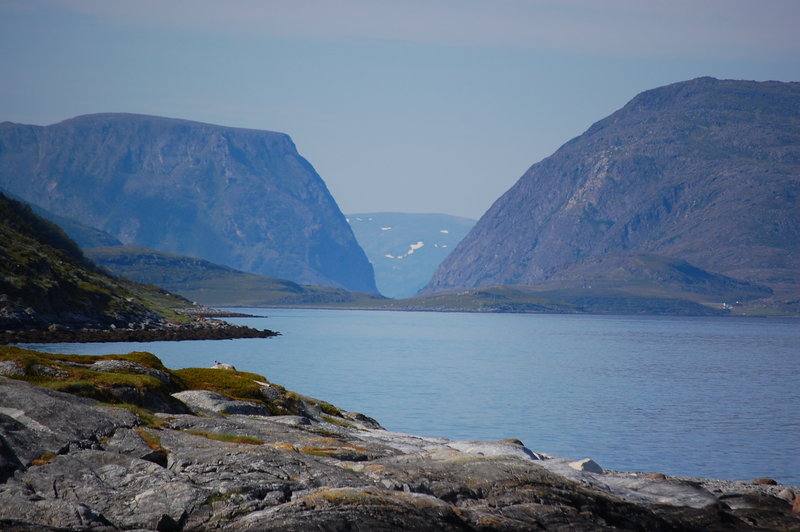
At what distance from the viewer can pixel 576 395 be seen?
101188mm

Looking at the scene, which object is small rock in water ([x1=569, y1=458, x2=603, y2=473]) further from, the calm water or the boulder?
the calm water

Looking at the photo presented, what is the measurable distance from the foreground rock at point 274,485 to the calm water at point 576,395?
2182cm

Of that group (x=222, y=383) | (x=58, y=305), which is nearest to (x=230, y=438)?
(x=222, y=383)

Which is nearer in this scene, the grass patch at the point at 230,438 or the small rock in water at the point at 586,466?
the grass patch at the point at 230,438

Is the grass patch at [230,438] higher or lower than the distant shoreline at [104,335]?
higher

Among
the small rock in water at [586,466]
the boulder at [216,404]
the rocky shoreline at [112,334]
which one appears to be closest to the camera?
the small rock in water at [586,466]

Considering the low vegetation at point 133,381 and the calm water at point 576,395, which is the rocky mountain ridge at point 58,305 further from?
the low vegetation at point 133,381

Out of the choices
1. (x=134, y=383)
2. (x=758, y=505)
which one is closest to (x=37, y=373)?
(x=134, y=383)

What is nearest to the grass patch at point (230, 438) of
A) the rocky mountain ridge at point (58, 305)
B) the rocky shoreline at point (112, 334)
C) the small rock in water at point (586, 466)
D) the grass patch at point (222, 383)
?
the grass patch at point (222, 383)

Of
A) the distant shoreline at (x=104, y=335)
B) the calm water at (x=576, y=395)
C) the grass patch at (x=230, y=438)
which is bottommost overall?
the calm water at (x=576, y=395)

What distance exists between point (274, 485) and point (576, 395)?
258 feet

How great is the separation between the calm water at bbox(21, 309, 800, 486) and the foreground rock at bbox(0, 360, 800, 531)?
21817 millimetres

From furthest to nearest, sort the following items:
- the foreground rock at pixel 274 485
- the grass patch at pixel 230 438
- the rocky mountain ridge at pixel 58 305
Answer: the rocky mountain ridge at pixel 58 305 < the grass patch at pixel 230 438 < the foreground rock at pixel 274 485

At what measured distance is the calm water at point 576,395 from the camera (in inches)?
2467
